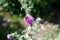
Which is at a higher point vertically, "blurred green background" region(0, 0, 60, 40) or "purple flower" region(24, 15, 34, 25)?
"blurred green background" region(0, 0, 60, 40)

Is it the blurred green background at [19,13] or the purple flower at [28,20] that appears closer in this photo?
the purple flower at [28,20]

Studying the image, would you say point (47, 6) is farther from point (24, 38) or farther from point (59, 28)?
point (24, 38)

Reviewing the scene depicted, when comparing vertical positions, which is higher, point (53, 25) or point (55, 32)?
point (53, 25)

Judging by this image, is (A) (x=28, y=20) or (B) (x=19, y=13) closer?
(A) (x=28, y=20)

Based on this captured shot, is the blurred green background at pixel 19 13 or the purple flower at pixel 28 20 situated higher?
the blurred green background at pixel 19 13

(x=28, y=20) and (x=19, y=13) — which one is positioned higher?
(x=19, y=13)

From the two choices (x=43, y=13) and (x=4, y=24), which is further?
(x=43, y=13)

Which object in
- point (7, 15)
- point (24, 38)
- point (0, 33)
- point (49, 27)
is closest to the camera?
point (24, 38)

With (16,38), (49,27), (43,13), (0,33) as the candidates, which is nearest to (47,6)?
(43,13)

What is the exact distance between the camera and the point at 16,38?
9.34 ft

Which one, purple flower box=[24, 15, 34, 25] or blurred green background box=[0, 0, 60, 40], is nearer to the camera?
purple flower box=[24, 15, 34, 25]

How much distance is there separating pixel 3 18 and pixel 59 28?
1174 millimetres

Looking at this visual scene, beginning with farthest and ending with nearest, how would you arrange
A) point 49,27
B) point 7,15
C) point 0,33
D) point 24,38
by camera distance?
point 7,15 < point 49,27 < point 0,33 < point 24,38

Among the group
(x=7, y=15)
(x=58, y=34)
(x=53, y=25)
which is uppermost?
(x=7, y=15)
